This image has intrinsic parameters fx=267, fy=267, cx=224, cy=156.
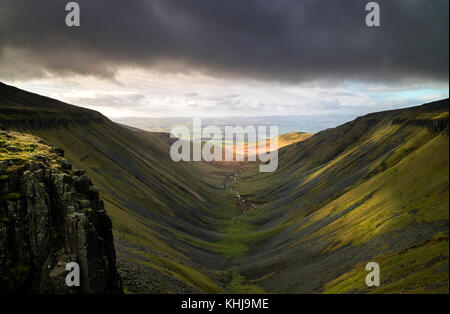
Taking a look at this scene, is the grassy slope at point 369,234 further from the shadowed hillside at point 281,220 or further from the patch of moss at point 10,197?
the patch of moss at point 10,197

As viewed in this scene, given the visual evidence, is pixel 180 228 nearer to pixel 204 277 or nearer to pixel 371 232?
pixel 204 277

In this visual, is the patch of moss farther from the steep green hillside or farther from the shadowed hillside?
the shadowed hillside

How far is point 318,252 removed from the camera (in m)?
76.6

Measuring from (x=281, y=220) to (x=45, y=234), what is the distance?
110 metres

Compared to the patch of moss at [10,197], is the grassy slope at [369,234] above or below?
below

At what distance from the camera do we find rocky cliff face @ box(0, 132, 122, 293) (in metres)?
32.5

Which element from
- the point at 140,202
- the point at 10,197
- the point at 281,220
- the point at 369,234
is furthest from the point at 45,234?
the point at 281,220

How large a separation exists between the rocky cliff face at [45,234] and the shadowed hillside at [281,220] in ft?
51.1

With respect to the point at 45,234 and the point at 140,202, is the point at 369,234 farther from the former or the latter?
the point at 140,202

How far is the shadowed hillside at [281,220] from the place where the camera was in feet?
178

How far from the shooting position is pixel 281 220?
12938 centimetres

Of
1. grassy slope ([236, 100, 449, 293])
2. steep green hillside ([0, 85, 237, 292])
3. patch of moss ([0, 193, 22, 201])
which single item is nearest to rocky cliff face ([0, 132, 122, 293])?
patch of moss ([0, 193, 22, 201])

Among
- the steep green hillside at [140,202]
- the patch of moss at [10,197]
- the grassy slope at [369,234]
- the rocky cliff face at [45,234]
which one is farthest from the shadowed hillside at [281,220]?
the patch of moss at [10,197]
